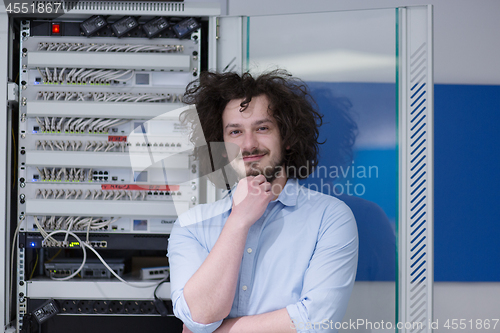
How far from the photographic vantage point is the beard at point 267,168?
45.9 inches

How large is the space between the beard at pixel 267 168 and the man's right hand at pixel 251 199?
0.04 m

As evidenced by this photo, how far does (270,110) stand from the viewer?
126cm

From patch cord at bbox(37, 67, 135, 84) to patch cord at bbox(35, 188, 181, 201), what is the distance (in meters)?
0.51

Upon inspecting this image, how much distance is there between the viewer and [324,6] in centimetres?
202

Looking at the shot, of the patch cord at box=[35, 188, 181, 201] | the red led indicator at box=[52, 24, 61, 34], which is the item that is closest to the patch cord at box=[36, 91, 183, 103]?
the red led indicator at box=[52, 24, 61, 34]

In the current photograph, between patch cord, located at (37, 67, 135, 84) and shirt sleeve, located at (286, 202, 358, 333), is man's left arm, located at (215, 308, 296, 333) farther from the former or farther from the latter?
patch cord, located at (37, 67, 135, 84)

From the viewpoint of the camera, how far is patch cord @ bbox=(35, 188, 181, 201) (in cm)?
154

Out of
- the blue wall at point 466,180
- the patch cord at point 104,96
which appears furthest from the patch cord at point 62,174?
the blue wall at point 466,180

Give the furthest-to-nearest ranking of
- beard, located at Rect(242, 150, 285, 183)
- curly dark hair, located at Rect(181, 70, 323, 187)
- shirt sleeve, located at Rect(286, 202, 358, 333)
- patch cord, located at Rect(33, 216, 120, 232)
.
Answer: patch cord, located at Rect(33, 216, 120, 232) < curly dark hair, located at Rect(181, 70, 323, 187) < beard, located at Rect(242, 150, 285, 183) < shirt sleeve, located at Rect(286, 202, 358, 333)

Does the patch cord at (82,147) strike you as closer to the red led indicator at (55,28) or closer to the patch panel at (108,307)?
the red led indicator at (55,28)

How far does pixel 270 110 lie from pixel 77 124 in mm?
921

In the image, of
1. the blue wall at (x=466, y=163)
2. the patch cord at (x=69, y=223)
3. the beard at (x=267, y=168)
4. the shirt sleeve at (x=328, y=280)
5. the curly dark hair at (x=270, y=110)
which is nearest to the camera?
the shirt sleeve at (x=328, y=280)

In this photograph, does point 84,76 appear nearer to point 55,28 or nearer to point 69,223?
point 55,28

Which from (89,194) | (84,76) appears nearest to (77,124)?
(84,76)
